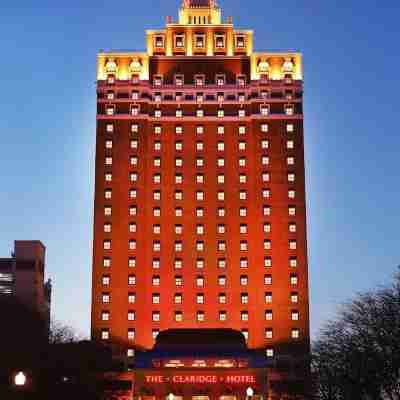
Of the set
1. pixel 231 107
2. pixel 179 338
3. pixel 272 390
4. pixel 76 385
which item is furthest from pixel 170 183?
pixel 76 385

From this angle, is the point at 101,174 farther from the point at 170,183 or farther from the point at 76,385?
the point at 76,385

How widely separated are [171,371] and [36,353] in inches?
1411

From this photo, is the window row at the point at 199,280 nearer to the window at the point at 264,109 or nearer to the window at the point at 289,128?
the window at the point at 289,128

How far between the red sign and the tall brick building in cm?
887

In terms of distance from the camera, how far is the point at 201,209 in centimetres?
→ 14250

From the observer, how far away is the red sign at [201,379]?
128625 millimetres

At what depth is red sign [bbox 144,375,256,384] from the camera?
128625mm

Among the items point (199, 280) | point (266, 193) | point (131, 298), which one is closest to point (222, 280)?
point (199, 280)

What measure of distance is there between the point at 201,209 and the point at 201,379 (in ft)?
92.1

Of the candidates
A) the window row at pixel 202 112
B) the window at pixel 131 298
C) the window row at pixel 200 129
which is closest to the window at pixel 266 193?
the window row at pixel 200 129

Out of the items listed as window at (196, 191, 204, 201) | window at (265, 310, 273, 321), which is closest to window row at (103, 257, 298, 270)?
window at (265, 310, 273, 321)

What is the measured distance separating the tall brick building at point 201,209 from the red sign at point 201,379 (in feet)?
29.1

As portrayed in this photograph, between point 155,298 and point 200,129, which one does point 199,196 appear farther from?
point 155,298

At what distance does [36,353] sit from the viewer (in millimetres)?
97250
